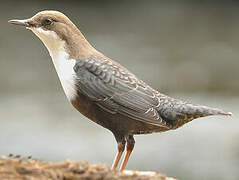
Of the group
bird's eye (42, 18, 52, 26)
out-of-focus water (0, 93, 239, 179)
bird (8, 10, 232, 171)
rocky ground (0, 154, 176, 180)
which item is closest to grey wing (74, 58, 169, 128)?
bird (8, 10, 232, 171)

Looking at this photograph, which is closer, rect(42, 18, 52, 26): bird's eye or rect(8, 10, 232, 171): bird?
rect(8, 10, 232, 171): bird

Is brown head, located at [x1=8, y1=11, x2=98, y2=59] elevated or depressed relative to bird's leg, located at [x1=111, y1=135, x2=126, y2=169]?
elevated

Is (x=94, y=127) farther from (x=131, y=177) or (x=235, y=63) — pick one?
(x=131, y=177)

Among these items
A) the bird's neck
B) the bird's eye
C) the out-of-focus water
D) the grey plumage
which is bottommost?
the out-of-focus water

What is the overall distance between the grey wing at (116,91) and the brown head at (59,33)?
0.12m

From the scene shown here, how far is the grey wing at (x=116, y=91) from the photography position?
209 inches

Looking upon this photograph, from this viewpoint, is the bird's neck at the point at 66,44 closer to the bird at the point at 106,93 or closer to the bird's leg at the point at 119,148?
the bird at the point at 106,93

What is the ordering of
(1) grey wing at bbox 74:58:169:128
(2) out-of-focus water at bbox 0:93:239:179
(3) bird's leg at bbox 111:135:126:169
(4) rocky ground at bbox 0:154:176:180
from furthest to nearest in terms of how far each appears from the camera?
1. (2) out-of-focus water at bbox 0:93:239:179
2. (1) grey wing at bbox 74:58:169:128
3. (3) bird's leg at bbox 111:135:126:169
4. (4) rocky ground at bbox 0:154:176:180

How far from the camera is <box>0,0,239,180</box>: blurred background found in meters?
10.5

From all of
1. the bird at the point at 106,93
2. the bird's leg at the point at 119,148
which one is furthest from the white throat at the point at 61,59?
the bird's leg at the point at 119,148

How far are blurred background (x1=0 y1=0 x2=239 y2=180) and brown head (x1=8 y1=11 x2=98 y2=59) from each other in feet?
15.8

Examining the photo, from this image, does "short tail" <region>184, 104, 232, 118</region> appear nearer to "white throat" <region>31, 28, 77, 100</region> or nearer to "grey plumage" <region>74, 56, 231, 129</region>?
"grey plumage" <region>74, 56, 231, 129</region>

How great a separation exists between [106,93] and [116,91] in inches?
3.5

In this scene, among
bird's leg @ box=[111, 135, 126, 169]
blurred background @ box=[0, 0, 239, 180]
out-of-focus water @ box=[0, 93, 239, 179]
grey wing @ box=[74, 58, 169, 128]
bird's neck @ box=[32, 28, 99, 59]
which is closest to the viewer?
bird's leg @ box=[111, 135, 126, 169]
